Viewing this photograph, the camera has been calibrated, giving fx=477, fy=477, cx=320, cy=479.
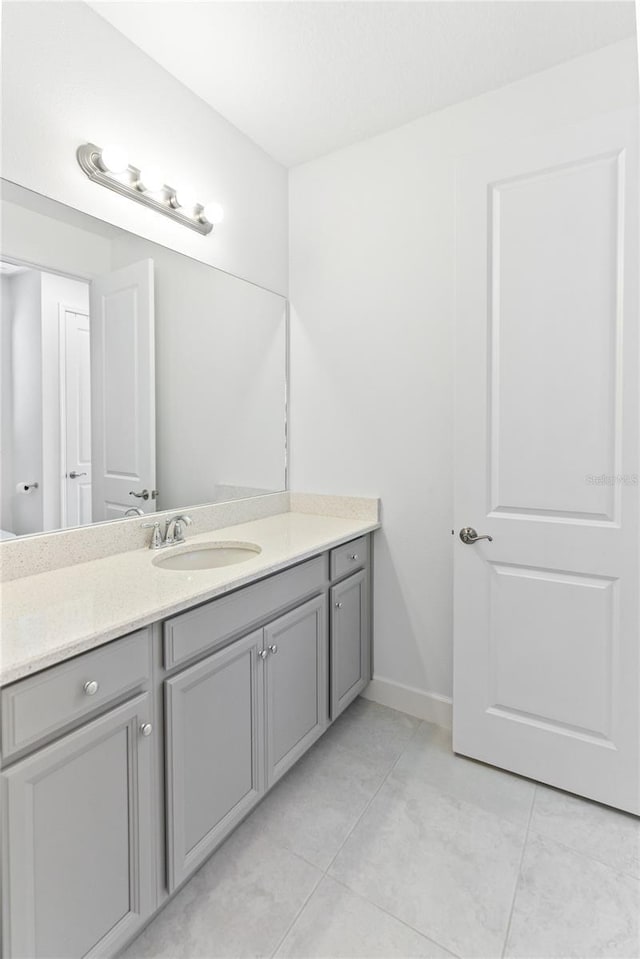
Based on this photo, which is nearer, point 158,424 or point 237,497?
point 158,424

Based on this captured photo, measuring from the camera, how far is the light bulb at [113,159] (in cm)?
151

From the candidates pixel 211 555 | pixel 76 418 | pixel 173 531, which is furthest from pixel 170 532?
pixel 76 418

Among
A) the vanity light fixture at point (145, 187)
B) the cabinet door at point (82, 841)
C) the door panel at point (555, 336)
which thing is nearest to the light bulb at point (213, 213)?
the vanity light fixture at point (145, 187)

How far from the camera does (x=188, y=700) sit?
122 cm

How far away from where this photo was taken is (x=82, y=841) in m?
0.97

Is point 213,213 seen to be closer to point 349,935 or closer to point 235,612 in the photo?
point 235,612

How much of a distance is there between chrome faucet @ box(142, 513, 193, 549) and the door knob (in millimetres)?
1048

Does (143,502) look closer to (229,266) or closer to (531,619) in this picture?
(229,266)

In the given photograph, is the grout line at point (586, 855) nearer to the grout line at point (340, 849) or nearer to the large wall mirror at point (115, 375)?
the grout line at point (340, 849)

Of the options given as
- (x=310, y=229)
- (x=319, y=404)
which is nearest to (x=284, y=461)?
(x=319, y=404)

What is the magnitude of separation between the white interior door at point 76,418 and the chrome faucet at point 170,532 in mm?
234

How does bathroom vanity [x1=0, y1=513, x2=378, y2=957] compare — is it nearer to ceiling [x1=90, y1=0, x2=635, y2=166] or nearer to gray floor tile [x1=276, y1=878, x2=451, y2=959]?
gray floor tile [x1=276, y1=878, x2=451, y2=959]

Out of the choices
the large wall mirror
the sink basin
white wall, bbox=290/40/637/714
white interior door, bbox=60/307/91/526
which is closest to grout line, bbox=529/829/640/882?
white wall, bbox=290/40/637/714

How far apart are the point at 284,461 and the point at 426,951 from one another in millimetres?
1833
